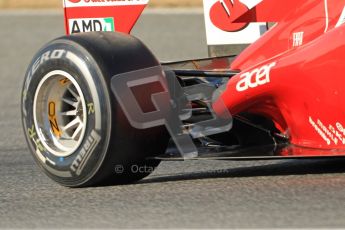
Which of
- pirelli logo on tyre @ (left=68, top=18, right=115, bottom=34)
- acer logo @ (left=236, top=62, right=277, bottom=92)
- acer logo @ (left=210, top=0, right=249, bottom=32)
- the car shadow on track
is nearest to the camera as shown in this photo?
acer logo @ (left=236, top=62, right=277, bottom=92)

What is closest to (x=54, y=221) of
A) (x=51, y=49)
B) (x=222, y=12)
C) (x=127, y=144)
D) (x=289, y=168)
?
(x=127, y=144)

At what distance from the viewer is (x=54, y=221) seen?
4.72 metres

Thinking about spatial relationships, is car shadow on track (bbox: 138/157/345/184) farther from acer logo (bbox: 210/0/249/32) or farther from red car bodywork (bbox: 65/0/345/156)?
acer logo (bbox: 210/0/249/32)

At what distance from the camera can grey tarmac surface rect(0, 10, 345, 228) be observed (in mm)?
4562

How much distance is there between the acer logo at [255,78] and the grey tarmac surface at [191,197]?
0.50 m

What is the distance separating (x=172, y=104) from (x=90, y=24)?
1230 mm

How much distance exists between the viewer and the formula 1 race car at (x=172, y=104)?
537 centimetres

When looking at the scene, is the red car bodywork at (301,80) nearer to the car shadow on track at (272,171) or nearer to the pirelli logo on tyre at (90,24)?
the car shadow on track at (272,171)

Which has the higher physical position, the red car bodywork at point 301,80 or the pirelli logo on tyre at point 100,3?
the pirelli logo on tyre at point 100,3

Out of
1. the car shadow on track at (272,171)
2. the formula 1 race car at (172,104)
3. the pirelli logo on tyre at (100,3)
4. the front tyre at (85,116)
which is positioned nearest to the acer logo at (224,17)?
the pirelli logo on tyre at (100,3)

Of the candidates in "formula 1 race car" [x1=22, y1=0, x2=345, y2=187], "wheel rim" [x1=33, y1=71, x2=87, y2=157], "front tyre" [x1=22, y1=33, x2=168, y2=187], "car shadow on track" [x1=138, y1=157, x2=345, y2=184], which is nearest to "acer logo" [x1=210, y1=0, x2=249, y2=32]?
"formula 1 race car" [x1=22, y1=0, x2=345, y2=187]

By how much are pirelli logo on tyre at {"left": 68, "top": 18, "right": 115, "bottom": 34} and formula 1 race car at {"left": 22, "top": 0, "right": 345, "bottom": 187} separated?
86cm

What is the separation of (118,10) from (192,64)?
583 mm

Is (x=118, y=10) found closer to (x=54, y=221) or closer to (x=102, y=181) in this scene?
(x=102, y=181)
